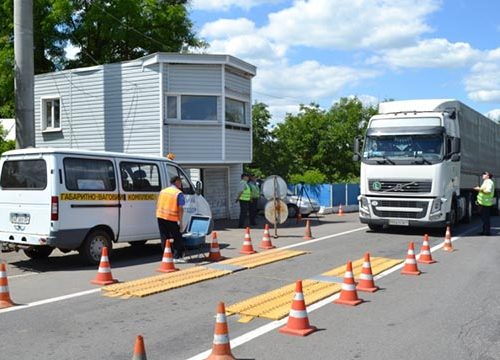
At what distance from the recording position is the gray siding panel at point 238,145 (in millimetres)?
20719

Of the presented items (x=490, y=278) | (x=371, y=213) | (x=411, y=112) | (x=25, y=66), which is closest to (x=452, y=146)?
(x=411, y=112)

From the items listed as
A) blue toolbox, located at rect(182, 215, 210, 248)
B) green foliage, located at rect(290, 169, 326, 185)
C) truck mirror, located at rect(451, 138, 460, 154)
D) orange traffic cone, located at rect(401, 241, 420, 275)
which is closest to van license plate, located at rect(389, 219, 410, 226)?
truck mirror, located at rect(451, 138, 460, 154)

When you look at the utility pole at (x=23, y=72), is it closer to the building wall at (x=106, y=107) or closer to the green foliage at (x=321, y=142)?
the building wall at (x=106, y=107)

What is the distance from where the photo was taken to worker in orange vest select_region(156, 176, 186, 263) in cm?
1128

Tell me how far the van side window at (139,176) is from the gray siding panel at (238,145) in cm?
804

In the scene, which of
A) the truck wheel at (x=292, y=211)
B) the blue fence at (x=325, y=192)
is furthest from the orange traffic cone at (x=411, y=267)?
the blue fence at (x=325, y=192)

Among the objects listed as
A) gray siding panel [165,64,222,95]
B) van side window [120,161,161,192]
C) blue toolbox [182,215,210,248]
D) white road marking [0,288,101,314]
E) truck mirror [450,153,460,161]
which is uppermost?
gray siding panel [165,64,222,95]

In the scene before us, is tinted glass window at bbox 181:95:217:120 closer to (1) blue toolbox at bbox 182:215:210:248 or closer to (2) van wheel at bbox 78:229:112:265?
(1) blue toolbox at bbox 182:215:210:248

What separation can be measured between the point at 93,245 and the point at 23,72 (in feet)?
26.6

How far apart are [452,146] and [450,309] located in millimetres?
9846

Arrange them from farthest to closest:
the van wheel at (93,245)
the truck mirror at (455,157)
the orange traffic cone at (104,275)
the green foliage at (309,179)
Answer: the green foliage at (309,179)
the truck mirror at (455,157)
the van wheel at (93,245)
the orange traffic cone at (104,275)

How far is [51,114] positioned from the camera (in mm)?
22719

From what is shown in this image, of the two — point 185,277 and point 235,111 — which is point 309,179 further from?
point 185,277

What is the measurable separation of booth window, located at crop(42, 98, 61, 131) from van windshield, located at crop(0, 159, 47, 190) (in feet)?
38.0
